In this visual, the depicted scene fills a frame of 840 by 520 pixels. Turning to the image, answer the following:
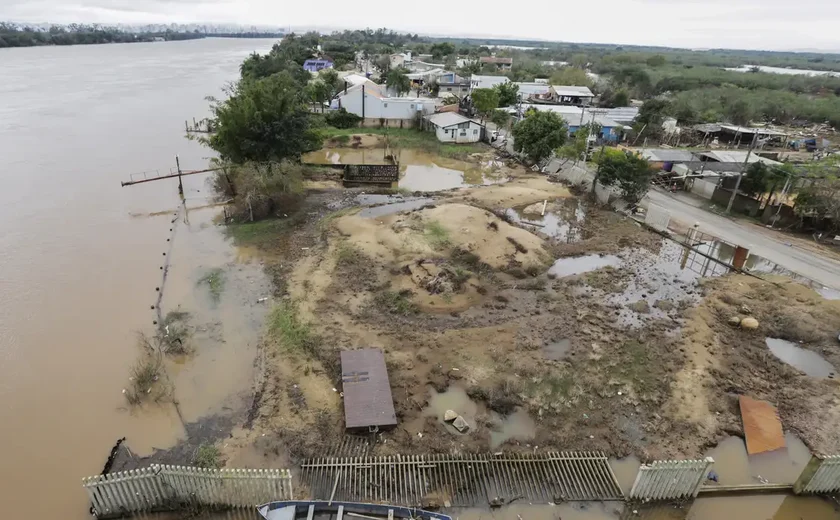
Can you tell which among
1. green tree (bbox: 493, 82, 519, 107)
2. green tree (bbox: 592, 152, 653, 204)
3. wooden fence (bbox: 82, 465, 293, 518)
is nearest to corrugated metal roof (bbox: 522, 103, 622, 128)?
green tree (bbox: 493, 82, 519, 107)

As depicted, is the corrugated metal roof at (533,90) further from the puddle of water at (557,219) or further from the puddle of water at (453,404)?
the puddle of water at (453,404)

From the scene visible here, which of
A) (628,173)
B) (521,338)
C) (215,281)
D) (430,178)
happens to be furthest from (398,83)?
(521,338)

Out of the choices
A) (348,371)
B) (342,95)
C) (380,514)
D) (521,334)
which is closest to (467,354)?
(521,334)

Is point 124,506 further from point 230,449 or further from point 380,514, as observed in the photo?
point 380,514

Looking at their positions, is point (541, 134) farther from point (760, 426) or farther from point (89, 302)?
point (89, 302)

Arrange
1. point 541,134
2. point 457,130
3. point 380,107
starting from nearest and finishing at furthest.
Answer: point 541,134 → point 457,130 → point 380,107

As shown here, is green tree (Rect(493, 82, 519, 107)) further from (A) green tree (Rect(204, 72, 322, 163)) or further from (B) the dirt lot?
(B) the dirt lot

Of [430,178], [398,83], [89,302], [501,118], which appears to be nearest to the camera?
[89,302]
